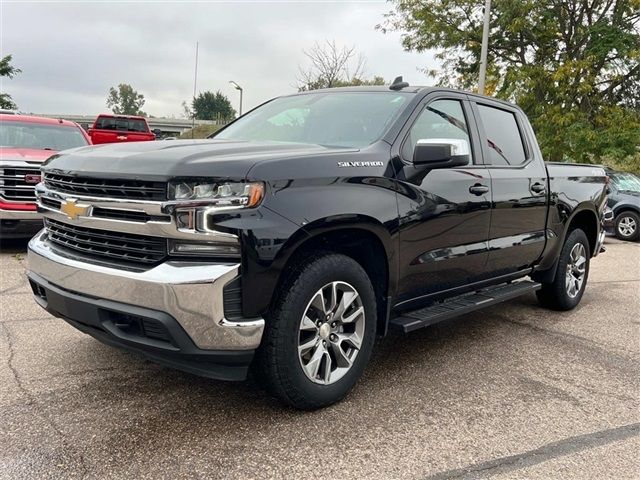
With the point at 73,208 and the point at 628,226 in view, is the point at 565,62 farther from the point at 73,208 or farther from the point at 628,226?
the point at 73,208

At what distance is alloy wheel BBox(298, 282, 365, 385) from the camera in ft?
9.77

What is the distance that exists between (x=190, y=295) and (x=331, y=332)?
889 mm

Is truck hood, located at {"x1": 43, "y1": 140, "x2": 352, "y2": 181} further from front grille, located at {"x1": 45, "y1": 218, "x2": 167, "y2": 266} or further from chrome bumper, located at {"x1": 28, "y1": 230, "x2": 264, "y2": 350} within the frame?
chrome bumper, located at {"x1": 28, "y1": 230, "x2": 264, "y2": 350}

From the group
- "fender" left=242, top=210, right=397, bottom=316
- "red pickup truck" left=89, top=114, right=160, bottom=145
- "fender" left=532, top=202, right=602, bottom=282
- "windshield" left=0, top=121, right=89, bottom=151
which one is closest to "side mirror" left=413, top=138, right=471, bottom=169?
"fender" left=242, top=210, right=397, bottom=316

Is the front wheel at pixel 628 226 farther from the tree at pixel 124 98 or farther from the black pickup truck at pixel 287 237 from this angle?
the tree at pixel 124 98

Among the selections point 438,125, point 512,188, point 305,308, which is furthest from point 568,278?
point 305,308

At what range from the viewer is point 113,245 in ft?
9.27

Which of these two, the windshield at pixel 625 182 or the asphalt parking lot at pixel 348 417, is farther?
the windshield at pixel 625 182

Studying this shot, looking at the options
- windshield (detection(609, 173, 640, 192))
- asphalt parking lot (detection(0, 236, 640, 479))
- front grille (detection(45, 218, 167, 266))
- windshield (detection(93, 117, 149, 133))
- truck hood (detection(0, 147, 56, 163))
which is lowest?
asphalt parking lot (detection(0, 236, 640, 479))

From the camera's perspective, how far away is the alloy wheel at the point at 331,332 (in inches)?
117

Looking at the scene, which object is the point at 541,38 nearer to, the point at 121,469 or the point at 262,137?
the point at 262,137

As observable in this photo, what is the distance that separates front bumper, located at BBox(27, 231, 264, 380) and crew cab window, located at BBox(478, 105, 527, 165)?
8.74 feet

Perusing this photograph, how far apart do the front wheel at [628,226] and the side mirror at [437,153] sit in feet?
33.9

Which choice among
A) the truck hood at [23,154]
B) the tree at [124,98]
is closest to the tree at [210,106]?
the tree at [124,98]
